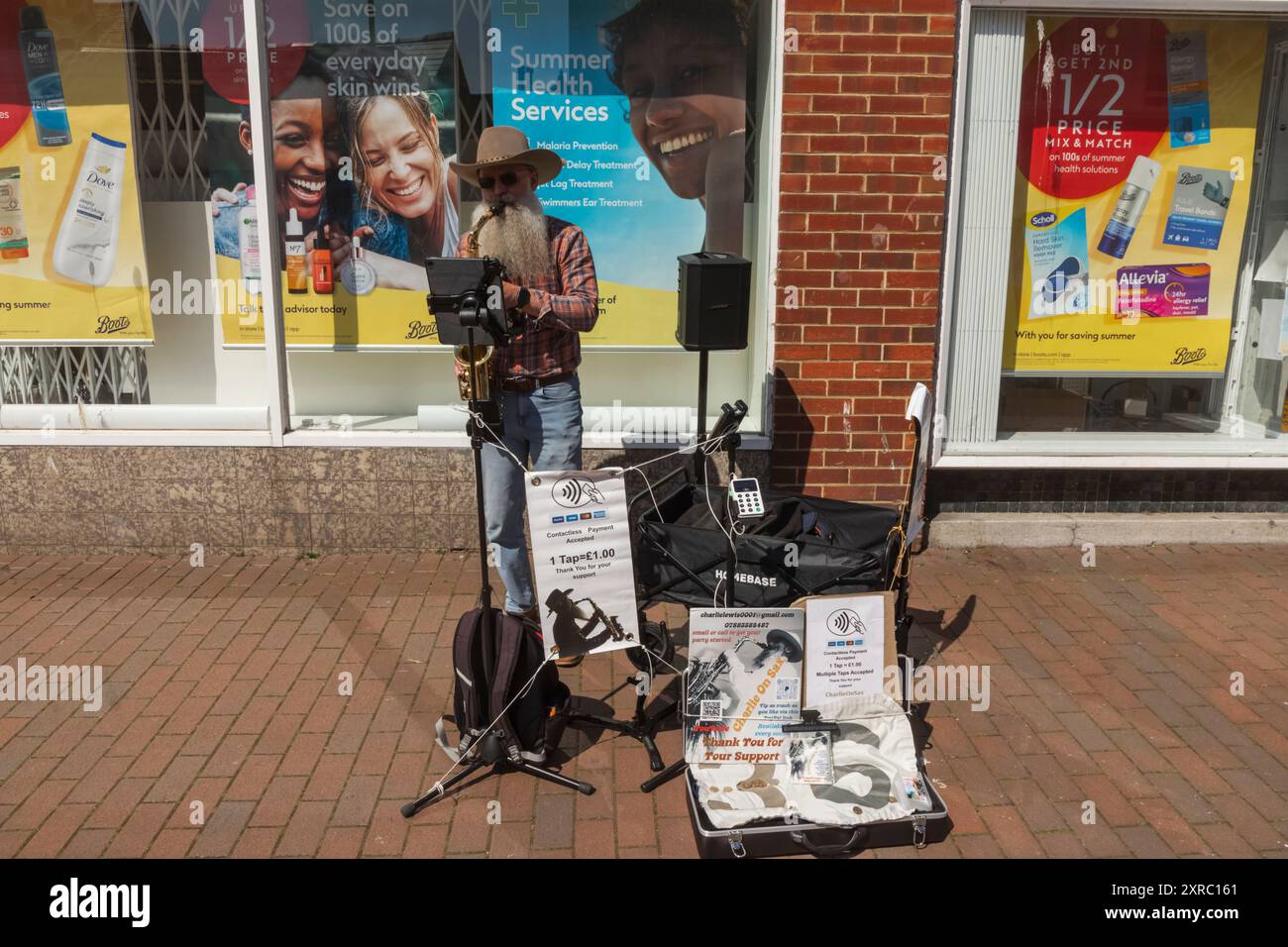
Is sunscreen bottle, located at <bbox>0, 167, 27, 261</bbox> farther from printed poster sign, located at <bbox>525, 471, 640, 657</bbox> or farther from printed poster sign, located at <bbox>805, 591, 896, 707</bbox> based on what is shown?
printed poster sign, located at <bbox>805, 591, 896, 707</bbox>

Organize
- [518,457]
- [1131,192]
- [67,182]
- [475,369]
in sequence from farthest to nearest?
[1131,192], [67,182], [518,457], [475,369]

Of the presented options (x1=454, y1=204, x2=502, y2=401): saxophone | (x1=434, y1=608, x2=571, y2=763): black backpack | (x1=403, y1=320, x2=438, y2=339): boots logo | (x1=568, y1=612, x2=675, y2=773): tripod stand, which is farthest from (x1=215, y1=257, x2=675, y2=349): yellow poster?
→ (x1=434, y1=608, x2=571, y2=763): black backpack

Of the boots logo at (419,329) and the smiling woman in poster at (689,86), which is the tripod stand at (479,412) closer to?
the boots logo at (419,329)

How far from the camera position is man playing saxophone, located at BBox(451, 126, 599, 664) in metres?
4.28

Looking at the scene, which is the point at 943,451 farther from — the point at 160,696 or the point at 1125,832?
the point at 160,696

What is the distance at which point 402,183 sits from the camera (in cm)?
618

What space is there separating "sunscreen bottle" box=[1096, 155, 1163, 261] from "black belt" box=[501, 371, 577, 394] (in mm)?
3583

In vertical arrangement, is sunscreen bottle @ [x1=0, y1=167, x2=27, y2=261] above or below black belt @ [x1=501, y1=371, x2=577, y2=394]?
above

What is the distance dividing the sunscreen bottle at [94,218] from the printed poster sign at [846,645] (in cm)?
474

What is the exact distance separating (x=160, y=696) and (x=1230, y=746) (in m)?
4.34

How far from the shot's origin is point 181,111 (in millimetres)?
6082

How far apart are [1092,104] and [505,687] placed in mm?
4714

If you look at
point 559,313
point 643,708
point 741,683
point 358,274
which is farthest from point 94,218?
point 741,683

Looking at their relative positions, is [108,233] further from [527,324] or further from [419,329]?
[527,324]
